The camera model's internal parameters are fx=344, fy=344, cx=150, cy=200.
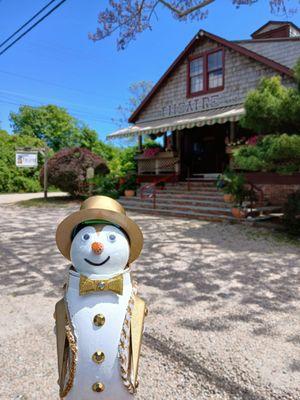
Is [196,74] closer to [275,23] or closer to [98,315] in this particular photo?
[275,23]

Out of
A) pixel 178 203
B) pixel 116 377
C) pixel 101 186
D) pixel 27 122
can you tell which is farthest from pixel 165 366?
pixel 27 122

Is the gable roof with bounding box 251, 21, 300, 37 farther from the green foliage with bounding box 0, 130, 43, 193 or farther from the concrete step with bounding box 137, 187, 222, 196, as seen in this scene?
the green foliage with bounding box 0, 130, 43, 193

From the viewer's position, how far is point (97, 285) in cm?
172

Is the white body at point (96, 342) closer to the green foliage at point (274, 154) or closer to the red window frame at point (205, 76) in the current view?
the green foliage at point (274, 154)

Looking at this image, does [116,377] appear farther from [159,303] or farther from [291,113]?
[291,113]

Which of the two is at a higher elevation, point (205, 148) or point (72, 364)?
point (205, 148)

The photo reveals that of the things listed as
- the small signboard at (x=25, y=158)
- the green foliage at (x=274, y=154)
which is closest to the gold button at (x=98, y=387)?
the green foliage at (x=274, y=154)

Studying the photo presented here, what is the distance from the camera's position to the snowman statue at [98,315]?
1679 mm

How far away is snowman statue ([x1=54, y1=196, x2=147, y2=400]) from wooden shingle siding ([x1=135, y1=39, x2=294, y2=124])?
12.9 metres

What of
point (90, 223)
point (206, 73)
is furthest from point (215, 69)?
point (90, 223)

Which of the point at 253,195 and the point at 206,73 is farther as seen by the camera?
the point at 206,73

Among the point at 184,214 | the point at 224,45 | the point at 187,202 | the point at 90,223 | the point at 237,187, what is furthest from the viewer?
the point at 224,45

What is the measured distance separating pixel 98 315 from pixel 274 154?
6.29 meters

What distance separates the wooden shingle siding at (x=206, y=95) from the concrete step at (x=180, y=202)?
4.72 metres
